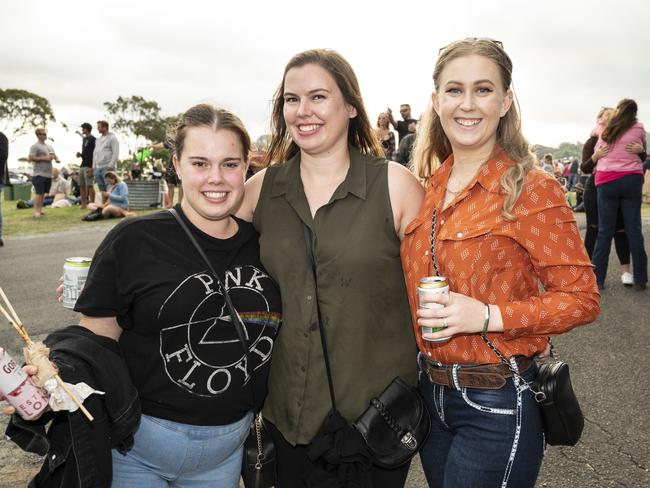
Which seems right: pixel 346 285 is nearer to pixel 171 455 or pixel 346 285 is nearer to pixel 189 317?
pixel 189 317

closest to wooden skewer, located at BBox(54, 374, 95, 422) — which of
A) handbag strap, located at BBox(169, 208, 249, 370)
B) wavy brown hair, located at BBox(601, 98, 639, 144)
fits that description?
handbag strap, located at BBox(169, 208, 249, 370)

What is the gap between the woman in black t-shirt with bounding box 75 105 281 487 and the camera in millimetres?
2014

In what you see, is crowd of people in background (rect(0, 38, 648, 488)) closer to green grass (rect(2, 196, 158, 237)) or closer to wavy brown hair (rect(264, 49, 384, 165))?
wavy brown hair (rect(264, 49, 384, 165))

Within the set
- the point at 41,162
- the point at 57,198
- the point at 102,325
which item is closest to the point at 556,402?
A: the point at 102,325

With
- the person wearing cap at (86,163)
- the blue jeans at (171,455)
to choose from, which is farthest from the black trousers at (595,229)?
the person wearing cap at (86,163)

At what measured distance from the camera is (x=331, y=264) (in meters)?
2.20

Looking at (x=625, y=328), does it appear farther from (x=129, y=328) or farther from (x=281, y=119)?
(x=129, y=328)

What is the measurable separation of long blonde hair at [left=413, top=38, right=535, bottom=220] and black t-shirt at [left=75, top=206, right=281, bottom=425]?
1.01 m

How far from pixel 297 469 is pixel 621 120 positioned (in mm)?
5806

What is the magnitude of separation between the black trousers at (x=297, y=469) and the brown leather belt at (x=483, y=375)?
1.87 ft

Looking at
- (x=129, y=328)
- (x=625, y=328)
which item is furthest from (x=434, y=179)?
(x=625, y=328)

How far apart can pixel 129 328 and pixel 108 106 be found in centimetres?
5605

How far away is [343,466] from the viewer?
2152 mm

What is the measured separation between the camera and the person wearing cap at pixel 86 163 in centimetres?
1502
